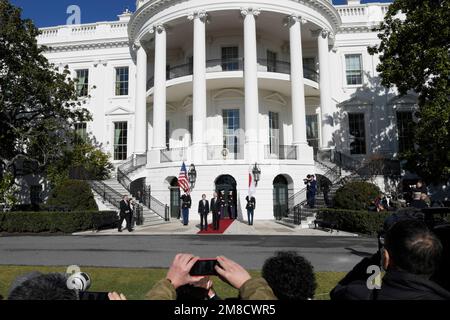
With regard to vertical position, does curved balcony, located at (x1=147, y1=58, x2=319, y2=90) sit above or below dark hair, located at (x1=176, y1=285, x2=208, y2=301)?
above

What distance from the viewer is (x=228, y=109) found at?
2648cm

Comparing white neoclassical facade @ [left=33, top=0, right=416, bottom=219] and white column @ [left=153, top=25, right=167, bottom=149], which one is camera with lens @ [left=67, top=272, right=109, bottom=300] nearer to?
white neoclassical facade @ [left=33, top=0, right=416, bottom=219]

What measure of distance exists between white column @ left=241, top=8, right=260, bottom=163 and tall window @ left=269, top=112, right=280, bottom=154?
4292 millimetres

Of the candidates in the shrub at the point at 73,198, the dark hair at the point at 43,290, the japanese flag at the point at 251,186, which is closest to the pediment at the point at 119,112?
the shrub at the point at 73,198

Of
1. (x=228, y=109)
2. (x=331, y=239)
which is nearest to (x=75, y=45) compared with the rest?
(x=228, y=109)

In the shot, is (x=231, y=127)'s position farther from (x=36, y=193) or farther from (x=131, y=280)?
(x=131, y=280)

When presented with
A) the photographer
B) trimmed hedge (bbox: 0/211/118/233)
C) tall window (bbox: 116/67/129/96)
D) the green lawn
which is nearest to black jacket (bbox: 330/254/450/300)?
the photographer

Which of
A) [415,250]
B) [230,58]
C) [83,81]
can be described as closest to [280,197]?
[230,58]

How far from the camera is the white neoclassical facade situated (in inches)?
915

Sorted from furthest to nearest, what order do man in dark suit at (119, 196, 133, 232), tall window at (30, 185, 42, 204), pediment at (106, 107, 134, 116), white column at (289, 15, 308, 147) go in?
1. pediment at (106, 107, 134, 116)
2. tall window at (30, 185, 42, 204)
3. white column at (289, 15, 308, 147)
4. man in dark suit at (119, 196, 133, 232)

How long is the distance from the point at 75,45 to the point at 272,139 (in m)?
19.4

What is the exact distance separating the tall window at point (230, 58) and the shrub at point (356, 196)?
13161 millimetres

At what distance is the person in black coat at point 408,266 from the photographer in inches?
75.0
